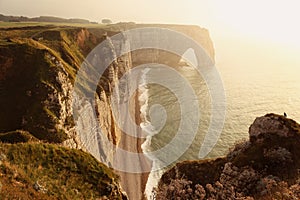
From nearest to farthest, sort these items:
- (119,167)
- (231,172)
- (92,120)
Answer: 1. (231,172)
2. (92,120)
3. (119,167)

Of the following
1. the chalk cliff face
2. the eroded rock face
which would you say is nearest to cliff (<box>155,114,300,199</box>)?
the eroded rock face

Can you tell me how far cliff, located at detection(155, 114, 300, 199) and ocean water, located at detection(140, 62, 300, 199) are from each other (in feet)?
72.0

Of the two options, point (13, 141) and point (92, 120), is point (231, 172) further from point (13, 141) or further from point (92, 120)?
point (92, 120)

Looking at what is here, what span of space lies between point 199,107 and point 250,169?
70.0 meters

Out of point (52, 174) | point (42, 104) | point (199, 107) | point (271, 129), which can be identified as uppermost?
point (271, 129)

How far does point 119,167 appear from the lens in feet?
172

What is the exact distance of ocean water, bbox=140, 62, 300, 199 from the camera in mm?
61906

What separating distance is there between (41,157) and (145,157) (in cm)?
3694

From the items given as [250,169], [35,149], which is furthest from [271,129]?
[35,149]

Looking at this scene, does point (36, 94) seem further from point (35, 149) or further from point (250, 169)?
point (250, 169)

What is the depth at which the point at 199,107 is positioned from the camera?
90.4m

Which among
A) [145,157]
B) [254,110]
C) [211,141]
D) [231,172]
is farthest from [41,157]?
[254,110]

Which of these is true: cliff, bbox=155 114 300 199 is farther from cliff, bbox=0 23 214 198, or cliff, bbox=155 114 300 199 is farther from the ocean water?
the ocean water

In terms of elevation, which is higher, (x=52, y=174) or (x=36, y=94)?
(x=36, y=94)
